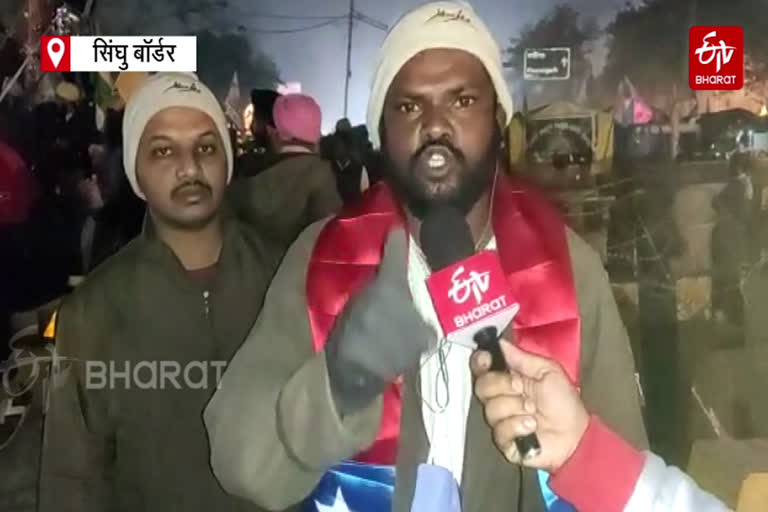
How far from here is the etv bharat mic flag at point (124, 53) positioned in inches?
36.0

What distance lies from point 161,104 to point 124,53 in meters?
0.06

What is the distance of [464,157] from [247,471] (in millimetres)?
307

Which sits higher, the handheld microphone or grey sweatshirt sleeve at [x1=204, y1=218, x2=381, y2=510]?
the handheld microphone

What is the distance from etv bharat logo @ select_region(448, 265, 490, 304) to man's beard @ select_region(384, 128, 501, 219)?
0.16m

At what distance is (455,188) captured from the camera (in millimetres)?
830

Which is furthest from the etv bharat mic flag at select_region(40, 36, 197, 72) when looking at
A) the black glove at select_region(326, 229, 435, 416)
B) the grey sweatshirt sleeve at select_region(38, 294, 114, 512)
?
the black glove at select_region(326, 229, 435, 416)

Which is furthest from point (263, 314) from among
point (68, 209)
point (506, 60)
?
point (506, 60)

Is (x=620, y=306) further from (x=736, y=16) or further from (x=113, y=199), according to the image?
(x=113, y=199)

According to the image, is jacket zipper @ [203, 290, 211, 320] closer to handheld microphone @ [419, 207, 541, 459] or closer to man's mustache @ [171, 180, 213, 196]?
man's mustache @ [171, 180, 213, 196]

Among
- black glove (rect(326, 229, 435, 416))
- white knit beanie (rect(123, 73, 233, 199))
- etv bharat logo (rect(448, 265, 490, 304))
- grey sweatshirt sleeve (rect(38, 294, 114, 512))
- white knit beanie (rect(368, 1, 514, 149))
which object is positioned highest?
white knit beanie (rect(368, 1, 514, 149))

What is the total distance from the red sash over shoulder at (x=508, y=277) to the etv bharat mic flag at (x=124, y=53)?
0.71 ft

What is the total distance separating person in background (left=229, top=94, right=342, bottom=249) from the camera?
909mm

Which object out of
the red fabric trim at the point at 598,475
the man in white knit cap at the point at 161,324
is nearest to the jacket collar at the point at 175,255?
the man in white knit cap at the point at 161,324

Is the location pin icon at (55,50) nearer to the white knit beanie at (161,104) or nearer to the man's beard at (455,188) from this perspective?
the white knit beanie at (161,104)
